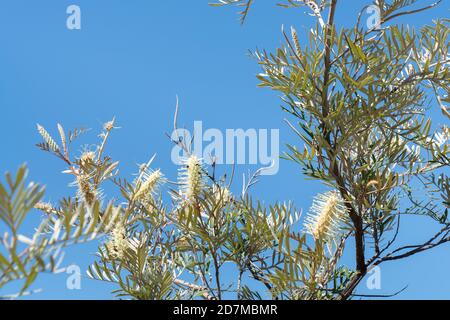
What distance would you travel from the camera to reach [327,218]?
0.85m

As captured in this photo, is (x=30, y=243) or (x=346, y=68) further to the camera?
(x=346, y=68)

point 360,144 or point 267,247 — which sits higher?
point 360,144

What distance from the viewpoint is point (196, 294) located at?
87 centimetres

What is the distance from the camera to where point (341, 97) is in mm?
848

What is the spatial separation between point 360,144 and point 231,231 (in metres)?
0.23

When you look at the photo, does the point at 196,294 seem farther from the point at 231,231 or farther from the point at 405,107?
the point at 405,107

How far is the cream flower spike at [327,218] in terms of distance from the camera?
0.85 m

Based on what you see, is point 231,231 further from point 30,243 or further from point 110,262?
point 30,243

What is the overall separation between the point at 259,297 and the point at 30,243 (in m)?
0.57

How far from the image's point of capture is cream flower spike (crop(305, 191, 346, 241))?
2.78 feet

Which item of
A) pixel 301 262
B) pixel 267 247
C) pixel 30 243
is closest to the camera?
pixel 30 243

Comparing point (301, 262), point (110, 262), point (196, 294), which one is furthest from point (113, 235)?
point (301, 262)

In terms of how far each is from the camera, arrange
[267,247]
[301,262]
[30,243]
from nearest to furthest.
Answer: [30,243], [301,262], [267,247]
